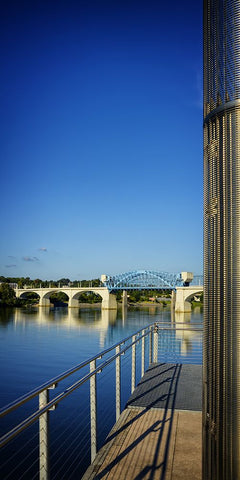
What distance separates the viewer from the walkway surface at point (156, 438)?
10.4ft

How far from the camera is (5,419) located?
10508mm

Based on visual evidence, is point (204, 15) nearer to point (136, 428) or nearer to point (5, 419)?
point (136, 428)

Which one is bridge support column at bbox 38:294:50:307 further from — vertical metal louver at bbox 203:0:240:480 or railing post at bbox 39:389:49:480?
vertical metal louver at bbox 203:0:240:480

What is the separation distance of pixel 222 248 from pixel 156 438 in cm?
264

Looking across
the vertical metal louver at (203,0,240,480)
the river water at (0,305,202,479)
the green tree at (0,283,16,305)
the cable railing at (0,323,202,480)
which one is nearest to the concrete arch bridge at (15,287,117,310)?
the green tree at (0,283,16,305)

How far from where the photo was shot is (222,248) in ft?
6.71

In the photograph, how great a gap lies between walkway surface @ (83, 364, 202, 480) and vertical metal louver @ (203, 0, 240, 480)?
4.00 feet

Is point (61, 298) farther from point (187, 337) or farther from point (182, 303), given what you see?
point (187, 337)

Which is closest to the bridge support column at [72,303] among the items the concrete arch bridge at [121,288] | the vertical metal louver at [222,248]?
the concrete arch bridge at [121,288]

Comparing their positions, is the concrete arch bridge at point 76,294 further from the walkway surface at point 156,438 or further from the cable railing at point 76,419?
the walkway surface at point 156,438

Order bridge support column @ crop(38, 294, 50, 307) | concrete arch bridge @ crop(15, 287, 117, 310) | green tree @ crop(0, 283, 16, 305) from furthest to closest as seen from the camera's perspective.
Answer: bridge support column @ crop(38, 294, 50, 307)
concrete arch bridge @ crop(15, 287, 117, 310)
green tree @ crop(0, 283, 16, 305)

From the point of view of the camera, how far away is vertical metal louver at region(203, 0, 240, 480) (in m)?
1.93

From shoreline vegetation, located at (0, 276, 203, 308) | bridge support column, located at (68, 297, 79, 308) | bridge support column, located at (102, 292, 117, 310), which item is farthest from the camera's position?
bridge support column, located at (68, 297, 79, 308)

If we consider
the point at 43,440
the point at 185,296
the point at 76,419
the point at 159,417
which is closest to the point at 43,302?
the point at 185,296
